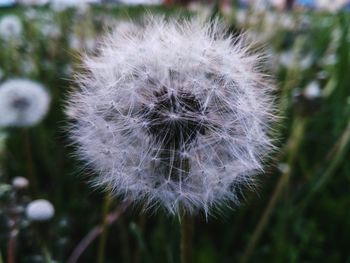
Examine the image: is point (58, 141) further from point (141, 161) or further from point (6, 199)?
point (141, 161)

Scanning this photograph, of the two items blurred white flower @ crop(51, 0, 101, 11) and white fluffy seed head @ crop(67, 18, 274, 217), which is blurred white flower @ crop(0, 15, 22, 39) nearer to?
blurred white flower @ crop(51, 0, 101, 11)

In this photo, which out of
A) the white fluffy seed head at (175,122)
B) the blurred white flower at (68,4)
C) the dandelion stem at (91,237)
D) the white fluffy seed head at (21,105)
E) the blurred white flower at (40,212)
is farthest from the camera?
the blurred white flower at (68,4)

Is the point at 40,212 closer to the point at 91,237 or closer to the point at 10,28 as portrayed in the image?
the point at 91,237

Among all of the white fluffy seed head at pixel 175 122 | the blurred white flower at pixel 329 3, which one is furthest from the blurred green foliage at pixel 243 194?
the blurred white flower at pixel 329 3

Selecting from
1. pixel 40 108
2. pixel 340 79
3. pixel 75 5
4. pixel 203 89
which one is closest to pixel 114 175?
pixel 203 89

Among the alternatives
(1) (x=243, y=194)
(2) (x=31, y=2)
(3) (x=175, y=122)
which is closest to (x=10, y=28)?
(2) (x=31, y=2)

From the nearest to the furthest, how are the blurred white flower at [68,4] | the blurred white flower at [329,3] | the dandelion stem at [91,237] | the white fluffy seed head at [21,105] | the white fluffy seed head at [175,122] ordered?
the white fluffy seed head at [175,122]
the dandelion stem at [91,237]
the white fluffy seed head at [21,105]
the blurred white flower at [68,4]
the blurred white flower at [329,3]

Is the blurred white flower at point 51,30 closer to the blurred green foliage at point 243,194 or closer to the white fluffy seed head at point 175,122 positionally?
the blurred green foliage at point 243,194
